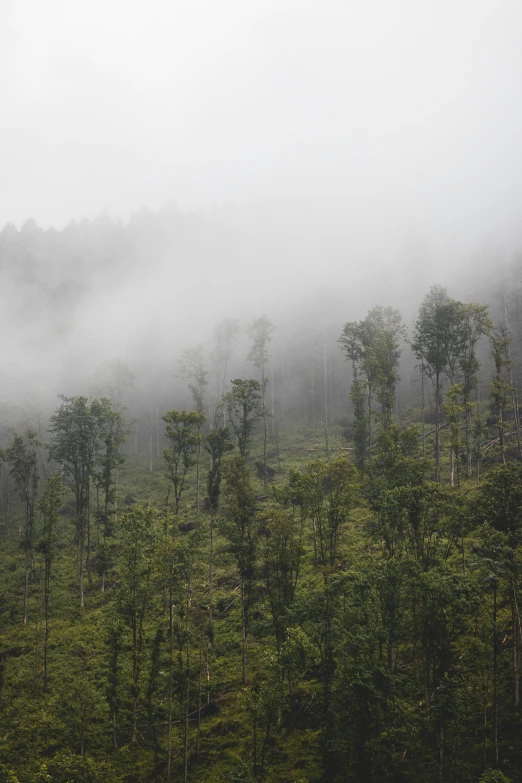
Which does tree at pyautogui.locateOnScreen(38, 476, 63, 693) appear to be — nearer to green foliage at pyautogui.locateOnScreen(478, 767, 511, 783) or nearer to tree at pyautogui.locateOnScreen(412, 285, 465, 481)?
green foliage at pyautogui.locateOnScreen(478, 767, 511, 783)

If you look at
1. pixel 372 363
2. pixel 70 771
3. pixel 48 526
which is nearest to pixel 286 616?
pixel 70 771

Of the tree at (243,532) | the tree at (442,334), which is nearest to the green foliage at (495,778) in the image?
the tree at (243,532)

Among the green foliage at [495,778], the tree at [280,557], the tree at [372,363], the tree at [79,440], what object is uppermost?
the tree at [372,363]

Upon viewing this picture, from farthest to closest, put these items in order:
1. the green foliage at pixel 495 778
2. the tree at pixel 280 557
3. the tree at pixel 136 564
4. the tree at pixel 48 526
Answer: the tree at pixel 48 526 < the tree at pixel 280 557 < the tree at pixel 136 564 < the green foliage at pixel 495 778

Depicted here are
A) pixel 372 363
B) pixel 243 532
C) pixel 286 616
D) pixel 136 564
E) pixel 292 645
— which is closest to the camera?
pixel 292 645

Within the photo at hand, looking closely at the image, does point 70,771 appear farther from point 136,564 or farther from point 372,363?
point 372,363

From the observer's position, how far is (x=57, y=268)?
122500 mm

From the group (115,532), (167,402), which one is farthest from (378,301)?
(115,532)

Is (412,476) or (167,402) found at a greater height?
(167,402)

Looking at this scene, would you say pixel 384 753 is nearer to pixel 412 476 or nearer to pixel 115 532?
pixel 412 476

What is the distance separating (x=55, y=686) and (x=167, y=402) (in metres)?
64.4

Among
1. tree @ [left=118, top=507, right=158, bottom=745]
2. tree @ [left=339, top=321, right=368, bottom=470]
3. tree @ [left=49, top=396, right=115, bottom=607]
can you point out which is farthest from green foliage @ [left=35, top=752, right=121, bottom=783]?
tree @ [left=339, top=321, right=368, bottom=470]

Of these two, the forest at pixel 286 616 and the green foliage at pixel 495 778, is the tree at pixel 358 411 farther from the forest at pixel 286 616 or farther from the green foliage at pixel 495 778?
the green foliage at pixel 495 778

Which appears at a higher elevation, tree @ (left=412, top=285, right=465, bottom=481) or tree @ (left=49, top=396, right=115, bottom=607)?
tree @ (left=412, top=285, right=465, bottom=481)
